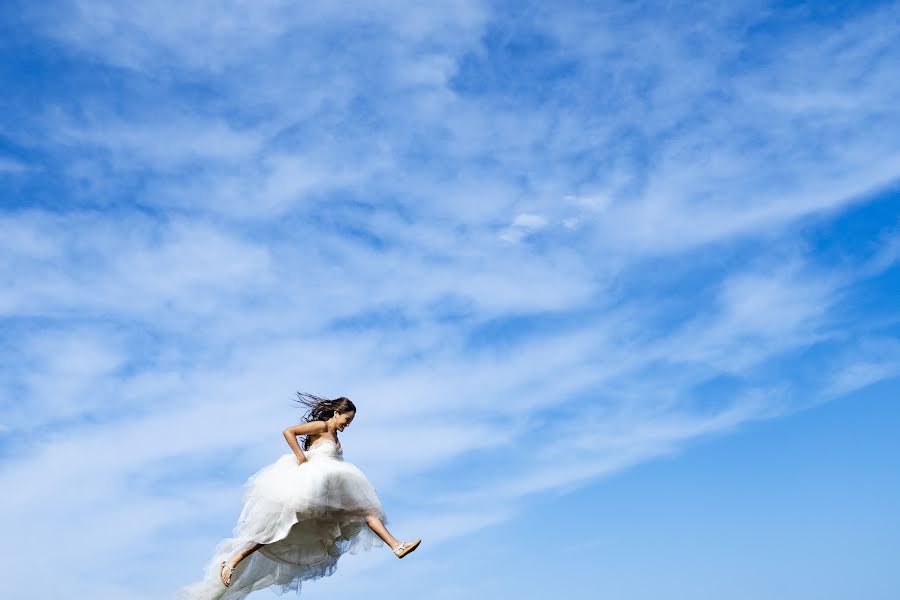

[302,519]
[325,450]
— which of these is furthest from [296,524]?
[325,450]

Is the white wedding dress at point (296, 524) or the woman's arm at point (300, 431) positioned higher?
the woman's arm at point (300, 431)

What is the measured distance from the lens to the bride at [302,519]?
44.8 ft

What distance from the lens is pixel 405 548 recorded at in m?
13.3

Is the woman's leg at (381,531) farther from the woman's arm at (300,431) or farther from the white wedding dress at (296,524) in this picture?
the woman's arm at (300,431)

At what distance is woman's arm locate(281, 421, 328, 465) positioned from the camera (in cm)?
1391

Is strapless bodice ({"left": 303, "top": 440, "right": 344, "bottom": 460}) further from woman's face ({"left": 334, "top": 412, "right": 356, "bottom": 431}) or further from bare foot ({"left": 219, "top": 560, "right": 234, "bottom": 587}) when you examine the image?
bare foot ({"left": 219, "top": 560, "right": 234, "bottom": 587})

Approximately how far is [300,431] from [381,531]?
180 centimetres

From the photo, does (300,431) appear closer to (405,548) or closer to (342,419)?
(342,419)

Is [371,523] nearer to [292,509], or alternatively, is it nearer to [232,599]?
[292,509]

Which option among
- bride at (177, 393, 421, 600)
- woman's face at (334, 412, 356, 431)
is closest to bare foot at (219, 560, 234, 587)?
bride at (177, 393, 421, 600)

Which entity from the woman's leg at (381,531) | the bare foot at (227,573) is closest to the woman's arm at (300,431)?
the woman's leg at (381,531)

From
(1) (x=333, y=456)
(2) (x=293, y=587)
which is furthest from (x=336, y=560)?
(1) (x=333, y=456)

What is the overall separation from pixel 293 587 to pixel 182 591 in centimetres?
161

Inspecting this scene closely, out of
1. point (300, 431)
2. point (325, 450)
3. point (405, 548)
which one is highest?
point (300, 431)
